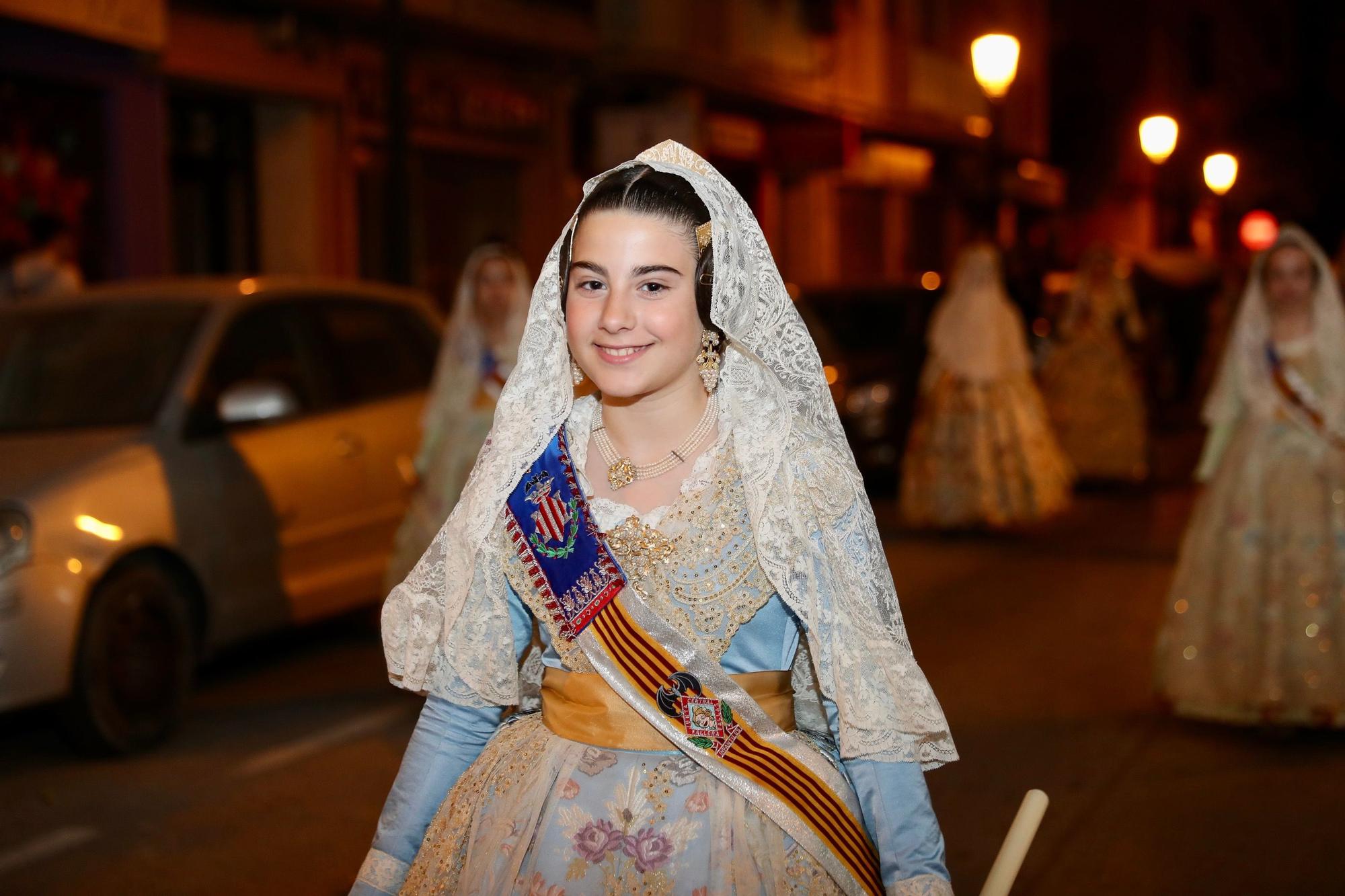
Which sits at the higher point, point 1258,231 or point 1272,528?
point 1258,231

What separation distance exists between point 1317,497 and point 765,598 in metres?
4.88

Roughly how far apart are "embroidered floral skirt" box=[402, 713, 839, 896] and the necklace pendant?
0.42 metres

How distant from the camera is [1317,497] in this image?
6691mm

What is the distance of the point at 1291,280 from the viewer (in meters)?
6.83

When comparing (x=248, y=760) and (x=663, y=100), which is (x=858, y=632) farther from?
(x=663, y=100)

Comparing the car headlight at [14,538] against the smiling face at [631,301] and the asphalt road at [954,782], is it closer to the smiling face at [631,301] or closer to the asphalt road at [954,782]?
the asphalt road at [954,782]

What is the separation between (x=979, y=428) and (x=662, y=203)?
34.3ft

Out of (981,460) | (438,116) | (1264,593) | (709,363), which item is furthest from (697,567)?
(438,116)

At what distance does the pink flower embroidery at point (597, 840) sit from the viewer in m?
2.40

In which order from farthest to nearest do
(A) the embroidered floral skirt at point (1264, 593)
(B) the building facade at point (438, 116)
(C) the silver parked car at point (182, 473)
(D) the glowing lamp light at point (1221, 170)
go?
(D) the glowing lamp light at point (1221, 170), (B) the building facade at point (438, 116), (A) the embroidered floral skirt at point (1264, 593), (C) the silver parked car at point (182, 473)

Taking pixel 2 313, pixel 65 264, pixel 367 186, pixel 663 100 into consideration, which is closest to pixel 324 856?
pixel 2 313

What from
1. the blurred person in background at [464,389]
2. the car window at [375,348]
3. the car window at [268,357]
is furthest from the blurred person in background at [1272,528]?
the car window at [268,357]

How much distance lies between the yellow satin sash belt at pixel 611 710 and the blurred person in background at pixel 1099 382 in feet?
42.7

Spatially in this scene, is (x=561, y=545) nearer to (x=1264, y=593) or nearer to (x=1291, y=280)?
(x=1264, y=593)
